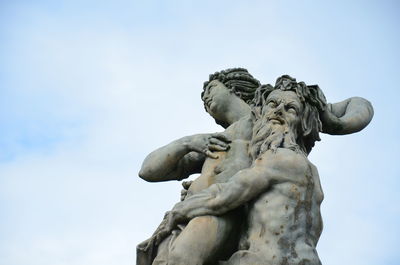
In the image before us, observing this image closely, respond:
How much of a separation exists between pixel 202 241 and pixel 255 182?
2.49 feet

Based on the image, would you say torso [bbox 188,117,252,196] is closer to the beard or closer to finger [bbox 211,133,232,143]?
finger [bbox 211,133,232,143]

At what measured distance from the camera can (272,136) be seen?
8.50 metres

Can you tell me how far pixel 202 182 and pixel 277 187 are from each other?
3.62ft

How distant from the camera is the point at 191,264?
25.6ft

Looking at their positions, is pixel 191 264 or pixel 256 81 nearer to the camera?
pixel 191 264

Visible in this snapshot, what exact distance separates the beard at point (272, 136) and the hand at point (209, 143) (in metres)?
0.45

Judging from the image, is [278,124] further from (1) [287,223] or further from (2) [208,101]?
(2) [208,101]

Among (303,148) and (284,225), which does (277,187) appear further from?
(303,148)

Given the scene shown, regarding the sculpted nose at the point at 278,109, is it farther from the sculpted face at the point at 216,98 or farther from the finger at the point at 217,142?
the sculpted face at the point at 216,98

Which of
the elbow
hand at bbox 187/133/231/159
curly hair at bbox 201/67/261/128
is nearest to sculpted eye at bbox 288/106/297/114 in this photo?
hand at bbox 187/133/231/159

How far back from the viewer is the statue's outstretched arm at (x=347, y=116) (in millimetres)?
9125

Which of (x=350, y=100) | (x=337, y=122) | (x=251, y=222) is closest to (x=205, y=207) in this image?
(x=251, y=222)

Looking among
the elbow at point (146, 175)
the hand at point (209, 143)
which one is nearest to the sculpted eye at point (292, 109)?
the hand at point (209, 143)

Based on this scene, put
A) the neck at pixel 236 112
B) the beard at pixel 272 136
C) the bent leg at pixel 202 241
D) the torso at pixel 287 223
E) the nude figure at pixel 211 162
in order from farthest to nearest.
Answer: the neck at pixel 236 112 < the beard at pixel 272 136 < the nude figure at pixel 211 162 < the bent leg at pixel 202 241 < the torso at pixel 287 223
